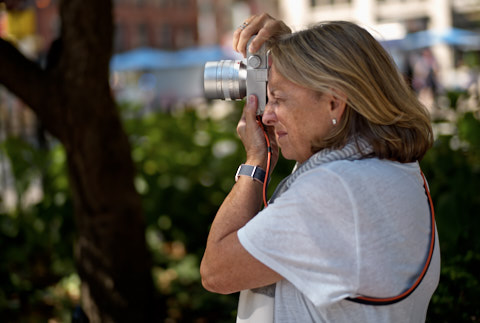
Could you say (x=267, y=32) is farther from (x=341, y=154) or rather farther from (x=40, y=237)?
(x=40, y=237)

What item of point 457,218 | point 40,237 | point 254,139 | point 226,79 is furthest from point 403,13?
point 254,139

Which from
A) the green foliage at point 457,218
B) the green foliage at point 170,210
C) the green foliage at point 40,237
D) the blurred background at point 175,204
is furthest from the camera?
the green foliage at point 40,237

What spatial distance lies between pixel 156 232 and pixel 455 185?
251cm

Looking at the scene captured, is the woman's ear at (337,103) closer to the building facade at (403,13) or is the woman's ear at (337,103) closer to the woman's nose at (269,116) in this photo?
the woman's nose at (269,116)

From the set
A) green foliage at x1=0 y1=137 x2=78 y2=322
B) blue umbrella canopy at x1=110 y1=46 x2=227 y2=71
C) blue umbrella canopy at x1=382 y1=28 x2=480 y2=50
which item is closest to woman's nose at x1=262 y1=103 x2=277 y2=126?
green foliage at x1=0 y1=137 x2=78 y2=322

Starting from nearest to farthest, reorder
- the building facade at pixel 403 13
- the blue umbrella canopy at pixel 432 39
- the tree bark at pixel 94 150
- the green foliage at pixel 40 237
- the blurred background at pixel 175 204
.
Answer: the blurred background at pixel 175 204
the tree bark at pixel 94 150
the green foliage at pixel 40 237
the blue umbrella canopy at pixel 432 39
the building facade at pixel 403 13

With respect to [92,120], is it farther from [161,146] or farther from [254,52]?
[161,146]

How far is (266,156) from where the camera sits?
1.64m

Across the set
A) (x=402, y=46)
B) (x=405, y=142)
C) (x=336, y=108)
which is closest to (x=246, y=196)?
(x=336, y=108)

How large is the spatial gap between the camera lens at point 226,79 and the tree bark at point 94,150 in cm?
145

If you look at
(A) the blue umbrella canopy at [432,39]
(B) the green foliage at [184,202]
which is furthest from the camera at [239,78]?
(A) the blue umbrella canopy at [432,39]

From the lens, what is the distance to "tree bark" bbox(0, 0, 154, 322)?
303cm

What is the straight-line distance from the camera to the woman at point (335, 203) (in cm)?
134

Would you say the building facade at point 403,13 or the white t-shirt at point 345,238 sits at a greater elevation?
the white t-shirt at point 345,238
